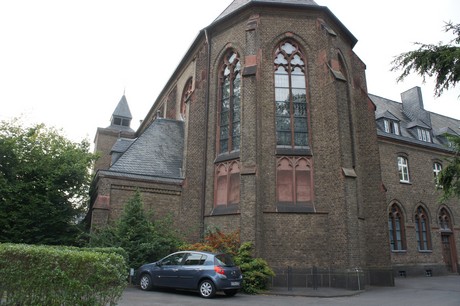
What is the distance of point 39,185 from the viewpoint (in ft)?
55.1

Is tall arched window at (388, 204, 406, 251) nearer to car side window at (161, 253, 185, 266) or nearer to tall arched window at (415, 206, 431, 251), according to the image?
tall arched window at (415, 206, 431, 251)

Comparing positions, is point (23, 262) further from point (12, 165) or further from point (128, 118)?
point (128, 118)

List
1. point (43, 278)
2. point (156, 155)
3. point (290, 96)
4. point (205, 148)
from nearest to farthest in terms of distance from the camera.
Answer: point (43, 278) < point (290, 96) < point (205, 148) < point (156, 155)

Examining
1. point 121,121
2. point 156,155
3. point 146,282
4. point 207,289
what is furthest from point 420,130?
point 121,121

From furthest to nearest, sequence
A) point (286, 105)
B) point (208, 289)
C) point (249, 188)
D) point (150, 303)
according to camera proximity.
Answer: point (286, 105) < point (249, 188) < point (208, 289) < point (150, 303)

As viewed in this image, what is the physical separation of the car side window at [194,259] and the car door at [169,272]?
0.79 ft

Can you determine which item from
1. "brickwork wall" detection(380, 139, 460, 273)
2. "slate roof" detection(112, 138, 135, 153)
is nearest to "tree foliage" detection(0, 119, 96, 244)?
"slate roof" detection(112, 138, 135, 153)

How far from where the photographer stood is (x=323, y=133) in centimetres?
1617

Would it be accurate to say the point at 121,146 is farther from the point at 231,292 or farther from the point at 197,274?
the point at 231,292

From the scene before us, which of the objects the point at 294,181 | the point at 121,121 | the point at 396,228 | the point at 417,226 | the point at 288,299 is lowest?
the point at 288,299

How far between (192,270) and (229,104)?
29.5 feet

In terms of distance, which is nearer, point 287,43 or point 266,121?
point 266,121

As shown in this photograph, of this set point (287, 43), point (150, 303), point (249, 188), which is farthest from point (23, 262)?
point (287, 43)

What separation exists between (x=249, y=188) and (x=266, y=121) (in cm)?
338
